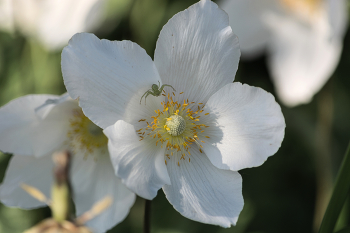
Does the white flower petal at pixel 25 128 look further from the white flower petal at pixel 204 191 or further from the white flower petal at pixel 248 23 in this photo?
the white flower petal at pixel 248 23

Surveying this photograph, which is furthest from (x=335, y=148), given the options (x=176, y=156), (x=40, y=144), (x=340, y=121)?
(x=40, y=144)

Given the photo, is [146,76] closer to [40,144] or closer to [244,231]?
[40,144]

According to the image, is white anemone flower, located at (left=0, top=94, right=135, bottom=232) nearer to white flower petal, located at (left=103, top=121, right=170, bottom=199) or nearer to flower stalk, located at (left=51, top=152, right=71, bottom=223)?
white flower petal, located at (left=103, top=121, right=170, bottom=199)

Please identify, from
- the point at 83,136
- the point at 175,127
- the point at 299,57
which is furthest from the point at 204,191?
the point at 299,57

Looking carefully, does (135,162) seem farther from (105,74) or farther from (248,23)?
(248,23)

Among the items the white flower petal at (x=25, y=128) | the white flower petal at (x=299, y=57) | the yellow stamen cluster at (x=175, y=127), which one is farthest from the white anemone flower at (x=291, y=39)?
the white flower petal at (x=25, y=128)
